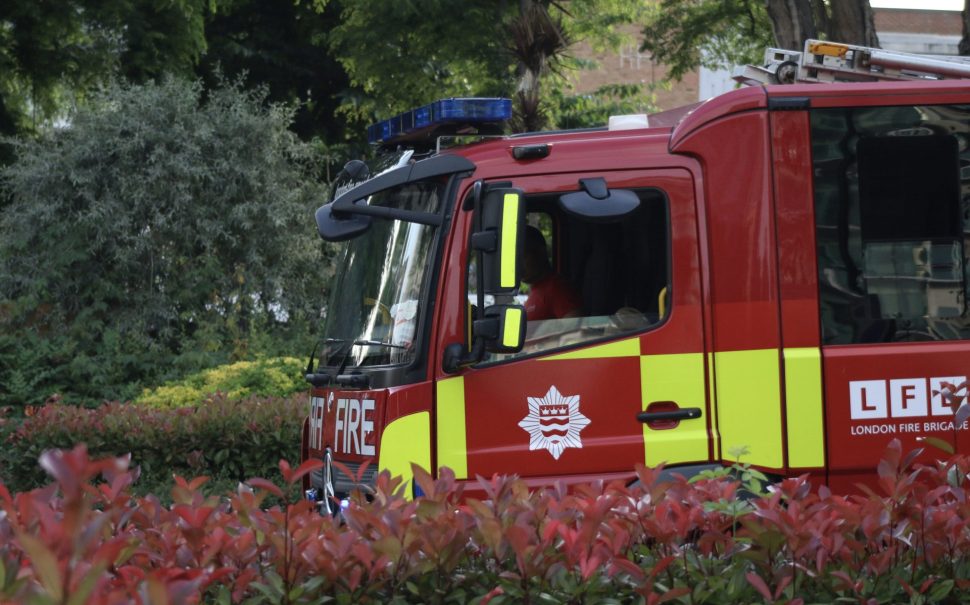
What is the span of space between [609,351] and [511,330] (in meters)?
0.50

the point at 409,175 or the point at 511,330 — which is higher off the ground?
the point at 409,175

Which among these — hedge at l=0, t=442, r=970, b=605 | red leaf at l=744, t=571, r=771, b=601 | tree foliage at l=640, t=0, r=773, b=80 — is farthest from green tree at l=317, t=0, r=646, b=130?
red leaf at l=744, t=571, r=771, b=601

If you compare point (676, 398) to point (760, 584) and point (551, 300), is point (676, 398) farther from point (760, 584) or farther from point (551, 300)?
point (760, 584)

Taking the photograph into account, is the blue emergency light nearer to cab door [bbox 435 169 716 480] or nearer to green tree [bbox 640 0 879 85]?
cab door [bbox 435 169 716 480]

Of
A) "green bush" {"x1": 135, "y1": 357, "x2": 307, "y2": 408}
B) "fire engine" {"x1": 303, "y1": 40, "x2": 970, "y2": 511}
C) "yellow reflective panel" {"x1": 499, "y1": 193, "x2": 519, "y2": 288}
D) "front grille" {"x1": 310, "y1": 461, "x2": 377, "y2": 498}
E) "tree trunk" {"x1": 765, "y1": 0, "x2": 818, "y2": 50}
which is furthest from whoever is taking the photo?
"tree trunk" {"x1": 765, "y1": 0, "x2": 818, "y2": 50}

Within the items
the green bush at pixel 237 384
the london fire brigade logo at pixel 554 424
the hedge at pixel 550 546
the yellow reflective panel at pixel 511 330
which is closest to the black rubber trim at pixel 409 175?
the yellow reflective panel at pixel 511 330

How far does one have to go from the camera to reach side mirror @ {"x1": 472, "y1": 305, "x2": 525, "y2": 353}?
5371 mm

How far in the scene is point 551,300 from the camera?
5887 mm

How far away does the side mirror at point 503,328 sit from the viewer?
5371 millimetres

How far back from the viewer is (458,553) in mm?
3141

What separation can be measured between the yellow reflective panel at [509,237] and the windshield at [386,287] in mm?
481

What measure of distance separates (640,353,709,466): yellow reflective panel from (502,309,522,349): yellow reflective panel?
0.60 meters

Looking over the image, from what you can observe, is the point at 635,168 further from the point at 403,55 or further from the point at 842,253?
the point at 403,55

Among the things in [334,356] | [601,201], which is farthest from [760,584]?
[334,356]
